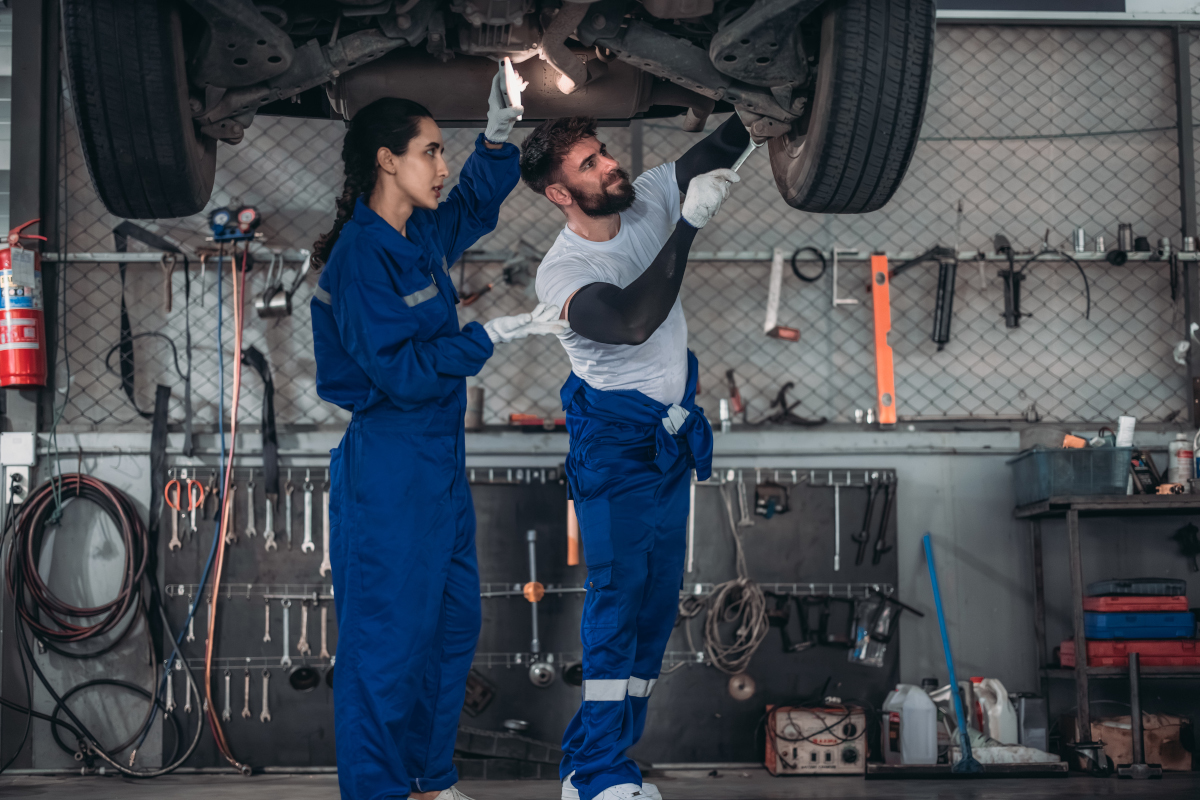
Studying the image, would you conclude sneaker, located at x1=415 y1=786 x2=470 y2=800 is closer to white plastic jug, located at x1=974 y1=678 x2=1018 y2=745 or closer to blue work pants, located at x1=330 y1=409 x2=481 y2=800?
blue work pants, located at x1=330 y1=409 x2=481 y2=800

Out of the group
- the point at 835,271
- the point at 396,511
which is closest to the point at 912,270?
the point at 835,271

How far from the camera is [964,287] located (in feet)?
16.1

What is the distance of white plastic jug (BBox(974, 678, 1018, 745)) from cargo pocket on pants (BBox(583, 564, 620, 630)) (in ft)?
7.37

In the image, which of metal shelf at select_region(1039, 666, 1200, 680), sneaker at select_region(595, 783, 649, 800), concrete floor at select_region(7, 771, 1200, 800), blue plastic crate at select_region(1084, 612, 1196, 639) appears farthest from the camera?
blue plastic crate at select_region(1084, 612, 1196, 639)

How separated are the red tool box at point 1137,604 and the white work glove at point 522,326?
9.16 feet

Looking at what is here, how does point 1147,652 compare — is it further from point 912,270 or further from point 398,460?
point 398,460

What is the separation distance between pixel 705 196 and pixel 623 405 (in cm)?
64

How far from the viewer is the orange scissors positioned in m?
A: 4.40

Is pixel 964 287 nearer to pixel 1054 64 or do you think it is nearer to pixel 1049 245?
pixel 1049 245

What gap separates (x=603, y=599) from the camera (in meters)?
2.81

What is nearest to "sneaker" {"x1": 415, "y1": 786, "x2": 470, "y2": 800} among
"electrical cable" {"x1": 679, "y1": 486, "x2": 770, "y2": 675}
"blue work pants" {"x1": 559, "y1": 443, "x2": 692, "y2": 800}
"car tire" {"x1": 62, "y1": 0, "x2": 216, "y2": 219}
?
"blue work pants" {"x1": 559, "y1": 443, "x2": 692, "y2": 800}

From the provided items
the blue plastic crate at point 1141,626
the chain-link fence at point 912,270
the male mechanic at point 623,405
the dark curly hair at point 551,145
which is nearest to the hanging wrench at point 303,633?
the chain-link fence at point 912,270

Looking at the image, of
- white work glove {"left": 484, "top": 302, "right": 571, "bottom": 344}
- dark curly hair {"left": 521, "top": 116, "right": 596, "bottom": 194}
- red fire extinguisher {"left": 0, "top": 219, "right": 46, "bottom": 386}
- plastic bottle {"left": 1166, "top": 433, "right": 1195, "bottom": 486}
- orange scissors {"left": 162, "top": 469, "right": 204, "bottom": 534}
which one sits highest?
dark curly hair {"left": 521, "top": 116, "right": 596, "bottom": 194}

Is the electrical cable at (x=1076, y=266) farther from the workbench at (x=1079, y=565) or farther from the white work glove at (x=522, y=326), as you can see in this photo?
the white work glove at (x=522, y=326)
